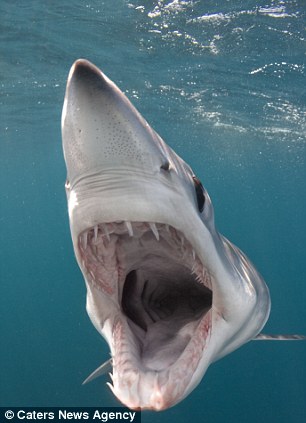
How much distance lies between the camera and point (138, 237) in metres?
3.09

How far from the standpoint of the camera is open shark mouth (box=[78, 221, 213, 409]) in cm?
245

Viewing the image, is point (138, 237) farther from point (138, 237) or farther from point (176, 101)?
point (176, 101)

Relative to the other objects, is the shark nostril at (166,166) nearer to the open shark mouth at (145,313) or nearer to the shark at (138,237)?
the shark at (138,237)

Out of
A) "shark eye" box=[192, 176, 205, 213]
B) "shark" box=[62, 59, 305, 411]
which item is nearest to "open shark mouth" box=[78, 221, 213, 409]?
"shark" box=[62, 59, 305, 411]

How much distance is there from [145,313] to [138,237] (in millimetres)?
1007

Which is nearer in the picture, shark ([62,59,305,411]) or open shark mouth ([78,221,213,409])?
shark ([62,59,305,411])

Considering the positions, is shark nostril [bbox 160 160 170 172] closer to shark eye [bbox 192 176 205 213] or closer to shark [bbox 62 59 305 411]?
shark [bbox 62 59 305 411]

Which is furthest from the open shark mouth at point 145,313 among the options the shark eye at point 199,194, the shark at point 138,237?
the shark eye at point 199,194

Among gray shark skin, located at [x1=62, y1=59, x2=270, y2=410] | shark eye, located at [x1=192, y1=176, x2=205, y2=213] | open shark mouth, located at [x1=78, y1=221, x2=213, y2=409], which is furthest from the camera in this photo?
shark eye, located at [x1=192, y1=176, x2=205, y2=213]

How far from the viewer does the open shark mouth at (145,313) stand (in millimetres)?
2451

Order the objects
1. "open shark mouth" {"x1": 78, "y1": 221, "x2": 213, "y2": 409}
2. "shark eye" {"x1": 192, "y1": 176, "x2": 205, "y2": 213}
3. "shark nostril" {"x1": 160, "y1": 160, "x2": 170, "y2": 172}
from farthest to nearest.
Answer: "shark eye" {"x1": 192, "y1": 176, "x2": 205, "y2": 213}
"open shark mouth" {"x1": 78, "y1": 221, "x2": 213, "y2": 409}
"shark nostril" {"x1": 160, "y1": 160, "x2": 170, "y2": 172}

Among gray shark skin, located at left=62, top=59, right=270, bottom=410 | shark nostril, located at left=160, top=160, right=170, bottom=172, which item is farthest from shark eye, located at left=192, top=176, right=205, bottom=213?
shark nostril, located at left=160, top=160, right=170, bottom=172

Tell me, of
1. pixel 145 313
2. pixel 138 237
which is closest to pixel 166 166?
pixel 138 237

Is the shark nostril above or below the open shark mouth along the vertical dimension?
above
